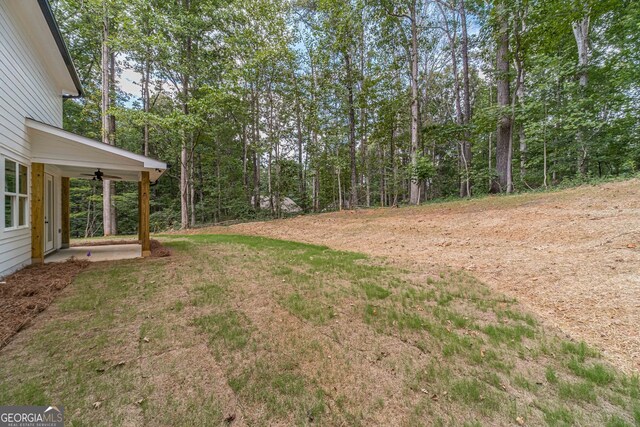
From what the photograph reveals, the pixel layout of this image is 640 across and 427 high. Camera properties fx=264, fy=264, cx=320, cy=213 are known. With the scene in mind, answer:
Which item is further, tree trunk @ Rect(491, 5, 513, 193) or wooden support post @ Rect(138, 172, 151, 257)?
tree trunk @ Rect(491, 5, 513, 193)

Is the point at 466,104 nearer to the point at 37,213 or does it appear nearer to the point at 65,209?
the point at 37,213

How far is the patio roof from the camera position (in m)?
5.52

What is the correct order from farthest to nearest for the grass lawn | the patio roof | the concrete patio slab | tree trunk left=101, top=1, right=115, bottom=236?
tree trunk left=101, top=1, right=115, bottom=236 → the concrete patio slab → the patio roof → the grass lawn

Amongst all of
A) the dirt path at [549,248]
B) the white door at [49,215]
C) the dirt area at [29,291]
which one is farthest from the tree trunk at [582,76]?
the white door at [49,215]

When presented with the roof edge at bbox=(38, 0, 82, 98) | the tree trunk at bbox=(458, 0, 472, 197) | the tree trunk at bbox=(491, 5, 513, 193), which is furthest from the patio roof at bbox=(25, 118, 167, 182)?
the tree trunk at bbox=(458, 0, 472, 197)

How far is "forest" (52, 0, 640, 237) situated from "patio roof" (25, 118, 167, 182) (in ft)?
21.9

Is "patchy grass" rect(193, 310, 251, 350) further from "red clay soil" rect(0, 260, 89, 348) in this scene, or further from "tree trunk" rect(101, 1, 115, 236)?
"tree trunk" rect(101, 1, 115, 236)

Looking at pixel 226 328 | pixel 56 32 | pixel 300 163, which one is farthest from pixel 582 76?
pixel 56 32

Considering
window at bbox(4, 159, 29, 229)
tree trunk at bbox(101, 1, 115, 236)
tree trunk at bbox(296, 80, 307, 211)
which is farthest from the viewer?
tree trunk at bbox(296, 80, 307, 211)

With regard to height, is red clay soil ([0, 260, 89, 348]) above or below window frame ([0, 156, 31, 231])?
below

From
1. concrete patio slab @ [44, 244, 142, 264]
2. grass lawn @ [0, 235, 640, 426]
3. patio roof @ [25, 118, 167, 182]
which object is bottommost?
grass lawn @ [0, 235, 640, 426]

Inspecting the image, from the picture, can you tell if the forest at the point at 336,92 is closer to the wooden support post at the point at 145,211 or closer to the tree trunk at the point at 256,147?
the tree trunk at the point at 256,147

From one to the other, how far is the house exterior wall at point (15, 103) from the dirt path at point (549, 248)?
6814mm

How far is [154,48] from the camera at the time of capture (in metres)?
13.0
